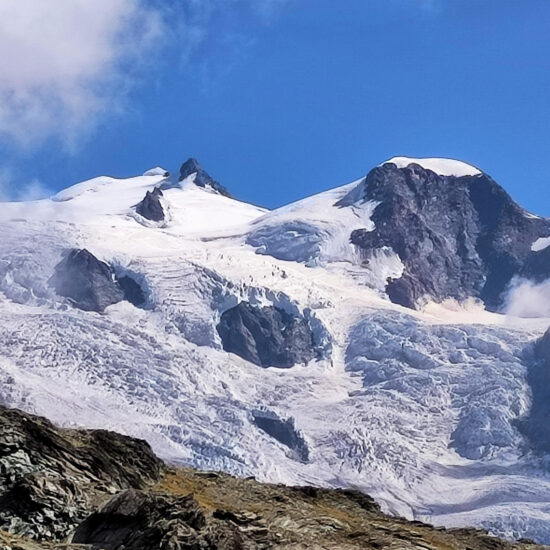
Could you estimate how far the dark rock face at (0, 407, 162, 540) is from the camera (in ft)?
97.8

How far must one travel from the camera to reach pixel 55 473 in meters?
32.4

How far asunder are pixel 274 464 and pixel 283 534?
15158 cm

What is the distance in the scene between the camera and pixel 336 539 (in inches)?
1225

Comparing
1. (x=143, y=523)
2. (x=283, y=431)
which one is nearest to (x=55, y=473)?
(x=143, y=523)

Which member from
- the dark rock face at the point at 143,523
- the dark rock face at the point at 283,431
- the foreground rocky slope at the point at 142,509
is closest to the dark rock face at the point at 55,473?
the foreground rocky slope at the point at 142,509

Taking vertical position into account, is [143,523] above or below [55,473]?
below

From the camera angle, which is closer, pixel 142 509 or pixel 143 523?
pixel 143 523

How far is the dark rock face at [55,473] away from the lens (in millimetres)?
29797

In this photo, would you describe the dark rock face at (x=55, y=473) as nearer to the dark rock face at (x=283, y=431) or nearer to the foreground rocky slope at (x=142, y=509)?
the foreground rocky slope at (x=142, y=509)

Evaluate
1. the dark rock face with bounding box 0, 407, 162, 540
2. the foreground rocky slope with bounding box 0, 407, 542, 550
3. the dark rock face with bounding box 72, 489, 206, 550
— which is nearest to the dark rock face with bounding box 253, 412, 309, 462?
the foreground rocky slope with bounding box 0, 407, 542, 550

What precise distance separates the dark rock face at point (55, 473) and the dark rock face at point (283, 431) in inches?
5963

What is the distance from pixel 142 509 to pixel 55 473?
4.90 m

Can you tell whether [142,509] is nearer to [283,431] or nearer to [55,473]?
[55,473]

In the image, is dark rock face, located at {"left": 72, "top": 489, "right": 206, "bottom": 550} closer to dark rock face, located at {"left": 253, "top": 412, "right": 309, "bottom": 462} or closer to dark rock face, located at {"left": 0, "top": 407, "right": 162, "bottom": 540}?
dark rock face, located at {"left": 0, "top": 407, "right": 162, "bottom": 540}
